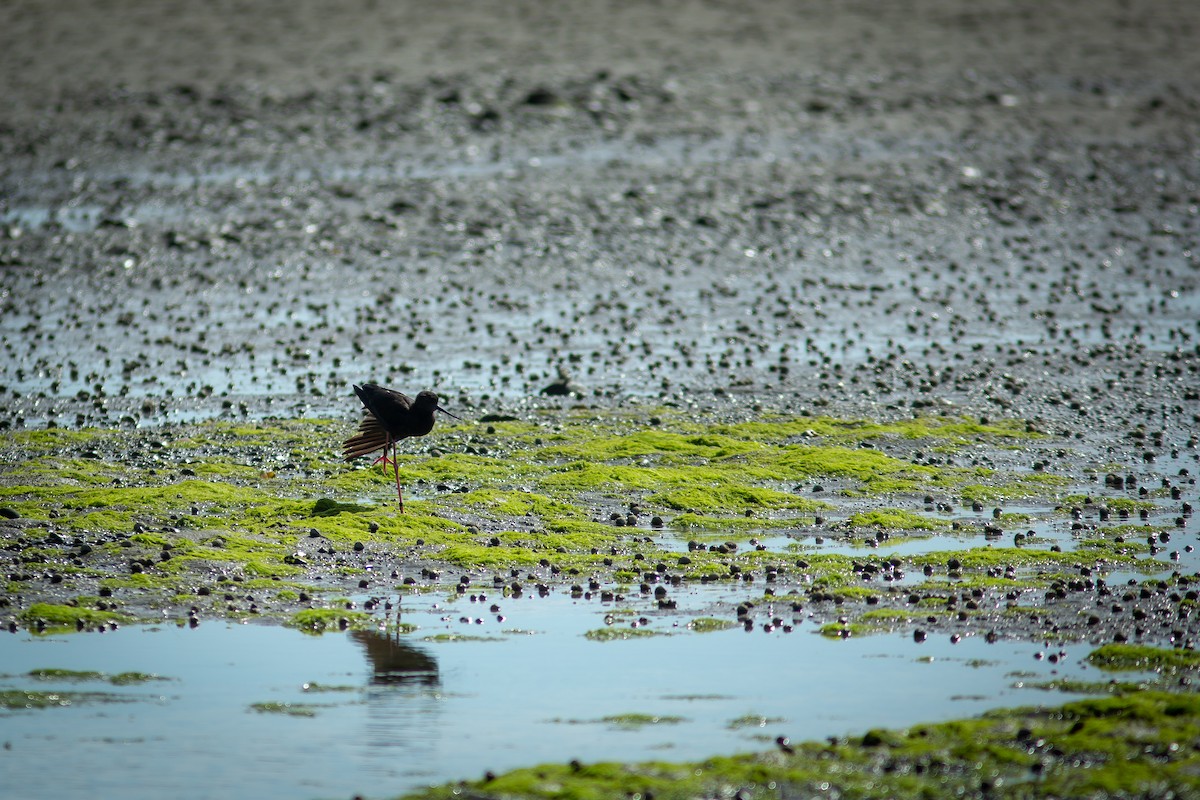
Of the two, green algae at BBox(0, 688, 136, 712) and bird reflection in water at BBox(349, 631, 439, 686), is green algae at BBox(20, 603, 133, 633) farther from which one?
bird reflection in water at BBox(349, 631, 439, 686)

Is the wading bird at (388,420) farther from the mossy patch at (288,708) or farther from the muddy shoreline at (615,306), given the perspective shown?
the mossy patch at (288,708)

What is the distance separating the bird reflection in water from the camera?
438 inches

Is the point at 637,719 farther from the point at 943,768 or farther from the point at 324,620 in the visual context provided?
the point at 324,620

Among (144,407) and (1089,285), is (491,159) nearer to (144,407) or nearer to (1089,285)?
(1089,285)

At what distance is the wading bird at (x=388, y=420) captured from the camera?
16500 mm

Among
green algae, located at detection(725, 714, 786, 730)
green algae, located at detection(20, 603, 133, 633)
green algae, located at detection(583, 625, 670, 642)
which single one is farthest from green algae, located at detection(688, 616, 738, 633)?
green algae, located at detection(20, 603, 133, 633)

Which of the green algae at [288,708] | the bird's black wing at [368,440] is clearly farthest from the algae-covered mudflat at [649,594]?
the bird's black wing at [368,440]

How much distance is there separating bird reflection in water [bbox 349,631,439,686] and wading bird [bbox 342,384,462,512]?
13.8ft

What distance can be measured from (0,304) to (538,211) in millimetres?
11386

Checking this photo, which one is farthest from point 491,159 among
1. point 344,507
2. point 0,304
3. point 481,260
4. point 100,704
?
point 100,704

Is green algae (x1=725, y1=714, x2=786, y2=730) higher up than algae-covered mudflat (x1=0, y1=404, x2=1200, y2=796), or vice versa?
algae-covered mudflat (x1=0, y1=404, x2=1200, y2=796)

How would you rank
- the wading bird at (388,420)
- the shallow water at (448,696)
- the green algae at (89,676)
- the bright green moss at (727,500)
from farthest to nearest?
the wading bird at (388,420) < the bright green moss at (727,500) < the green algae at (89,676) < the shallow water at (448,696)

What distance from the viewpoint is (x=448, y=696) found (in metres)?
10.8

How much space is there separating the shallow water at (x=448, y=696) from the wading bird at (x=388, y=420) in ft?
12.8
